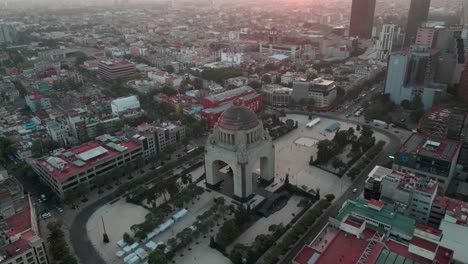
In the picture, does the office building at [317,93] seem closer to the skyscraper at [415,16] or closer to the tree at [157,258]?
the tree at [157,258]

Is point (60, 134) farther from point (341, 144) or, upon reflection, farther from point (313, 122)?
point (341, 144)

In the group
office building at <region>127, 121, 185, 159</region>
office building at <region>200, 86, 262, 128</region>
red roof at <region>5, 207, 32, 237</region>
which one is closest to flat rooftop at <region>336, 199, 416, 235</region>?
red roof at <region>5, 207, 32, 237</region>

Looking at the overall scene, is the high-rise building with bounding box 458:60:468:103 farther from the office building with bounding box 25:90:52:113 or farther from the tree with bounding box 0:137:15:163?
the office building with bounding box 25:90:52:113

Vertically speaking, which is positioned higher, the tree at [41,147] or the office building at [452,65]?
the office building at [452,65]

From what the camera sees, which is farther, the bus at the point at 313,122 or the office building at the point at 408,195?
the bus at the point at 313,122

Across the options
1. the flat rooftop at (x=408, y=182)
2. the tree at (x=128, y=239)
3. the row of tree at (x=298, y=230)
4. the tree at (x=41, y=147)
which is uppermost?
the flat rooftop at (x=408, y=182)

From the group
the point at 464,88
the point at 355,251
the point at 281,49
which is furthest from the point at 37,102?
the point at 464,88

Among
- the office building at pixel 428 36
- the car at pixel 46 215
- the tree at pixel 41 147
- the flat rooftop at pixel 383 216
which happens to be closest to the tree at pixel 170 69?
the tree at pixel 41 147

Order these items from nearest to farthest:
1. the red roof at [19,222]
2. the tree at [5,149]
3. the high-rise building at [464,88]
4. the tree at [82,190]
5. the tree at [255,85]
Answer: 1. the red roof at [19,222]
2. the tree at [82,190]
3. the tree at [5,149]
4. the high-rise building at [464,88]
5. the tree at [255,85]
